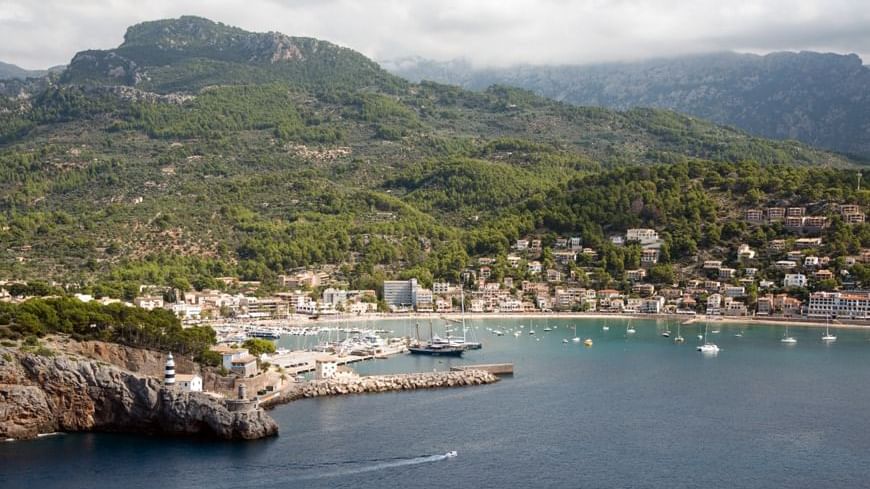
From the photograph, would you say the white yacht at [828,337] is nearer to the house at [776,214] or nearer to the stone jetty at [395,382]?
the house at [776,214]

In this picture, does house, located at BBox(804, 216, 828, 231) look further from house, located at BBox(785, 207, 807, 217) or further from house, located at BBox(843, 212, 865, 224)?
house, located at BBox(785, 207, 807, 217)

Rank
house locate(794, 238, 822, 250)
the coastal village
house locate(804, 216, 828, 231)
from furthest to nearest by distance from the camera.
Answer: house locate(804, 216, 828, 231) → house locate(794, 238, 822, 250) → the coastal village

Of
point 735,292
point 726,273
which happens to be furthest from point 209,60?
point 735,292

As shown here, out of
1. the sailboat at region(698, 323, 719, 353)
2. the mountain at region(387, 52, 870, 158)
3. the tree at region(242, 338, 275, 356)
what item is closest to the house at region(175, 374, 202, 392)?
the tree at region(242, 338, 275, 356)

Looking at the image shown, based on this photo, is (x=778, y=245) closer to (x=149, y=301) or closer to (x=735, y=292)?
(x=735, y=292)

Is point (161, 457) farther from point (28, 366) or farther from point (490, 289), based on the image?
point (490, 289)
